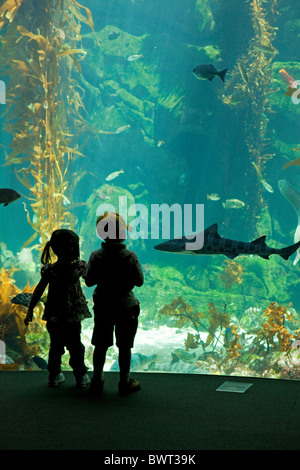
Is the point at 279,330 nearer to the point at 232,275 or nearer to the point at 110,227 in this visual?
the point at 110,227

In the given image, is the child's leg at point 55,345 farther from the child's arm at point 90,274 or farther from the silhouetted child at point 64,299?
the child's arm at point 90,274

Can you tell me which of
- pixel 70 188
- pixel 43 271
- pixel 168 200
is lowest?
pixel 43 271

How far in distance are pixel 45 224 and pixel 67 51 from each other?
351 cm

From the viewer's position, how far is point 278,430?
252cm

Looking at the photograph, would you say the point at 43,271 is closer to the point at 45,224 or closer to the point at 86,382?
the point at 86,382

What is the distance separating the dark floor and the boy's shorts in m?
0.48

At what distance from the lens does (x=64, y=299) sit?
3604mm

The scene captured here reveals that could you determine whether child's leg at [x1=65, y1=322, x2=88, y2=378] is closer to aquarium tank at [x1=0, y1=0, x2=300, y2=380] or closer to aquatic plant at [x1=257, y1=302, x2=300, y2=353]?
aquarium tank at [x1=0, y1=0, x2=300, y2=380]

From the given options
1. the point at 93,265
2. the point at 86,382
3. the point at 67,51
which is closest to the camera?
the point at 93,265

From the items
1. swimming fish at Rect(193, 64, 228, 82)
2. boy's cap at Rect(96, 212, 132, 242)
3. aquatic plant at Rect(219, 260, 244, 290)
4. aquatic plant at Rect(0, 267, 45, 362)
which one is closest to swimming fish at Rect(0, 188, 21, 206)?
boy's cap at Rect(96, 212, 132, 242)

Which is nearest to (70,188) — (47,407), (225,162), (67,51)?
(67,51)

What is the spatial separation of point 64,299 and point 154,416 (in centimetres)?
134

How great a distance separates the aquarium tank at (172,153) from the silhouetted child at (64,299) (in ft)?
9.36

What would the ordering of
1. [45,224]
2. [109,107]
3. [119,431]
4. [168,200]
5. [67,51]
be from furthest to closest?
[109,107]
[168,200]
[67,51]
[45,224]
[119,431]
